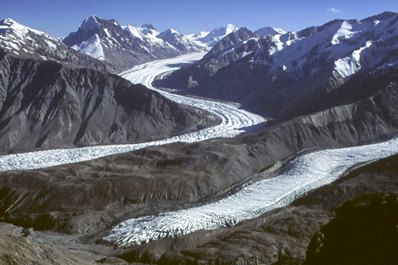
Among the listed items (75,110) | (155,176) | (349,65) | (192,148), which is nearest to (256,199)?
(155,176)

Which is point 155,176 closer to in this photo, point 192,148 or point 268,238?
point 192,148

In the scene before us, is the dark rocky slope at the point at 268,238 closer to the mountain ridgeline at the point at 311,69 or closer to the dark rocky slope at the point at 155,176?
the dark rocky slope at the point at 155,176

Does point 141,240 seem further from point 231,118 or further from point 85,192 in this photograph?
point 231,118

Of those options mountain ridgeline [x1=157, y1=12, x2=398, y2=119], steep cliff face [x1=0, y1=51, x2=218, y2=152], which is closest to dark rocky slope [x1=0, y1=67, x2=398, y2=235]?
mountain ridgeline [x1=157, y1=12, x2=398, y2=119]

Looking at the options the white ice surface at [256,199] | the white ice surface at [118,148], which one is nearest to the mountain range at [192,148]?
the white ice surface at [256,199]

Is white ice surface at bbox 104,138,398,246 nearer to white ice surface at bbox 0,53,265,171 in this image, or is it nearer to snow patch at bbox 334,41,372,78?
white ice surface at bbox 0,53,265,171

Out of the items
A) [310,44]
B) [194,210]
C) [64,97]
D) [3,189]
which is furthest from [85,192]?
[310,44]

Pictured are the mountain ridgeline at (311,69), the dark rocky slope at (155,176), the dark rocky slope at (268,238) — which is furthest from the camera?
the mountain ridgeline at (311,69)
